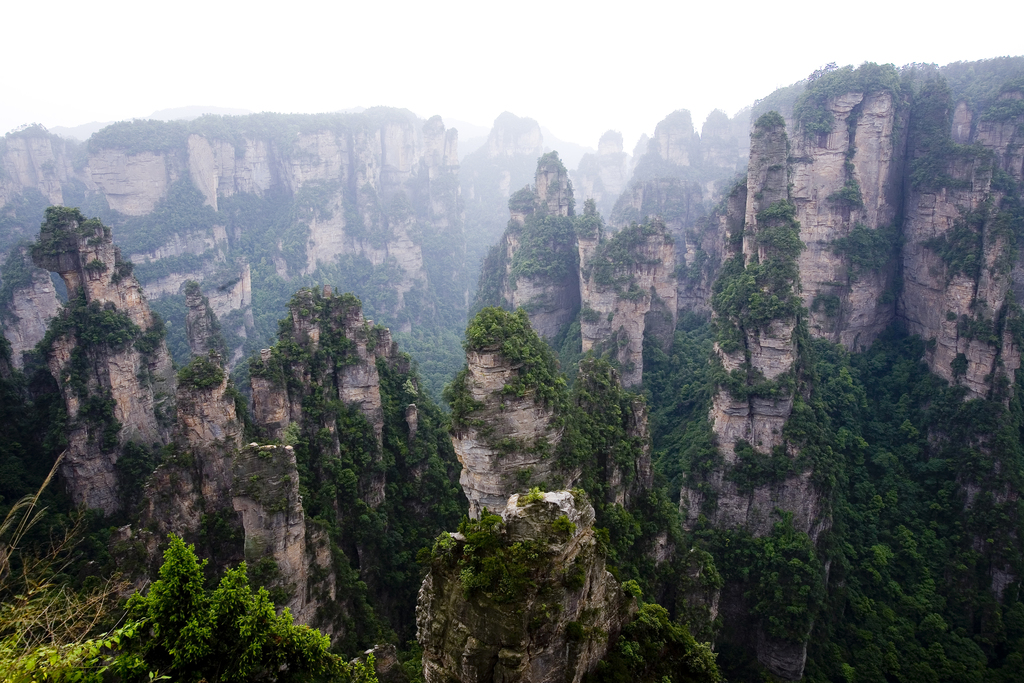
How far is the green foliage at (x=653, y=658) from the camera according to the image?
13773 mm

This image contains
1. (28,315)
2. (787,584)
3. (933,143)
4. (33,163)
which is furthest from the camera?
(33,163)

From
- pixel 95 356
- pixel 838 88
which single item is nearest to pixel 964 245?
pixel 838 88

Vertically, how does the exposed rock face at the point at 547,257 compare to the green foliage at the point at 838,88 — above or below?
below

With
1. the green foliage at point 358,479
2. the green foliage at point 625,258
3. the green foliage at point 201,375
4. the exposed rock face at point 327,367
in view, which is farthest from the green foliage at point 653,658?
the green foliage at point 625,258

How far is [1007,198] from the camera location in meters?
35.6

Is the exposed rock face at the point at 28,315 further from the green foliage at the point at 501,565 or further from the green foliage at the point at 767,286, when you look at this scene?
the green foliage at the point at 767,286

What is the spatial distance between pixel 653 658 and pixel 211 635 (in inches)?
388

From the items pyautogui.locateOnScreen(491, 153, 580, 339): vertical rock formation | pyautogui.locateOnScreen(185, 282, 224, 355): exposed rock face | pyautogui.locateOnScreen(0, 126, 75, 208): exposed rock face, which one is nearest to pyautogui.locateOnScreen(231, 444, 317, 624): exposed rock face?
pyautogui.locateOnScreen(185, 282, 224, 355): exposed rock face

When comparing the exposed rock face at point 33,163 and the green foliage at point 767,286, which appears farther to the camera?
the exposed rock face at point 33,163

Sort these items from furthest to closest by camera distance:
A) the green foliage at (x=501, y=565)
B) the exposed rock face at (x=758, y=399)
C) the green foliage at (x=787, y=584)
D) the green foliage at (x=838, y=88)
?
the green foliage at (x=838, y=88) < the exposed rock face at (x=758, y=399) < the green foliage at (x=787, y=584) < the green foliage at (x=501, y=565)

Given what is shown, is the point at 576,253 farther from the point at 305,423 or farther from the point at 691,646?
the point at 691,646

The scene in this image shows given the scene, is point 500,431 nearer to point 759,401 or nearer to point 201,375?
point 201,375

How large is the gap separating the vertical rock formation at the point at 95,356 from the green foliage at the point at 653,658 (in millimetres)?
26520

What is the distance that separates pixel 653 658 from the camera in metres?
14.5
